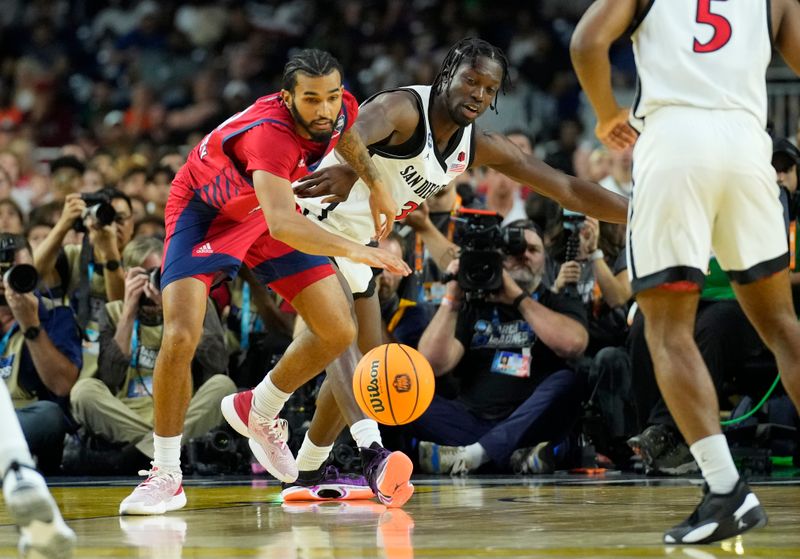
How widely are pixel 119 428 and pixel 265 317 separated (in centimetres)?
118

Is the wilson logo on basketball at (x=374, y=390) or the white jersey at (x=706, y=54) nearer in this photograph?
the white jersey at (x=706, y=54)

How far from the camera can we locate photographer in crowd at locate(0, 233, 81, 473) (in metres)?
7.96

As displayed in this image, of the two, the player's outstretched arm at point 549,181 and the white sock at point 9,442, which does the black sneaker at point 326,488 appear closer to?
the player's outstretched arm at point 549,181

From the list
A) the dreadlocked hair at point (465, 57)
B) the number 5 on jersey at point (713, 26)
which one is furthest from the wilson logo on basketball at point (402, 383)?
the number 5 on jersey at point (713, 26)

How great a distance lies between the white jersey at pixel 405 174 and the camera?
5.77m

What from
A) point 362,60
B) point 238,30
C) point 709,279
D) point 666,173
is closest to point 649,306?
point 666,173

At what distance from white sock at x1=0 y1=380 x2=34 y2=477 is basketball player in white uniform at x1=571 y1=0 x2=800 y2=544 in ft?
6.09

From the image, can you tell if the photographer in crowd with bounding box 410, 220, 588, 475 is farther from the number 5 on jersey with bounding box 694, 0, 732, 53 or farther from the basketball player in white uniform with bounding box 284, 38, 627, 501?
the number 5 on jersey with bounding box 694, 0, 732, 53

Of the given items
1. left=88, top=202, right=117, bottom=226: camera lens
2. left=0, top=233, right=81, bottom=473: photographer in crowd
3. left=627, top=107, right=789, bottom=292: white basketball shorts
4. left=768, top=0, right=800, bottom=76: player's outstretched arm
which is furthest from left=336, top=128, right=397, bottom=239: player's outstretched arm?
left=88, top=202, right=117, bottom=226: camera lens

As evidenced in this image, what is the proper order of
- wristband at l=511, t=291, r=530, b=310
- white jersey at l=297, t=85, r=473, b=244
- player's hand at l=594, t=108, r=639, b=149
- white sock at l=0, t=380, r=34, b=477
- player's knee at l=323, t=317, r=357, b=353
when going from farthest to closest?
wristband at l=511, t=291, r=530, b=310 → white jersey at l=297, t=85, r=473, b=244 → player's knee at l=323, t=317, r=357, b=353 → player's hand at l=594, t=108, r=639, b=149 → white sock at l=0, t=380, r=34, b=477

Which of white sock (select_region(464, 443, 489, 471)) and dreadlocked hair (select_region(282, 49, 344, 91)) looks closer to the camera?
dreadlocked hair (select_region(282, 49, 344, 91))

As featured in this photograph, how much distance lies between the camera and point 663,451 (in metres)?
7.29

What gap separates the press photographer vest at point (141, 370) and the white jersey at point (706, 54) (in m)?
4.79

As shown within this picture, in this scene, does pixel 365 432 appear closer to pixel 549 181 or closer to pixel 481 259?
pixel 549 181
